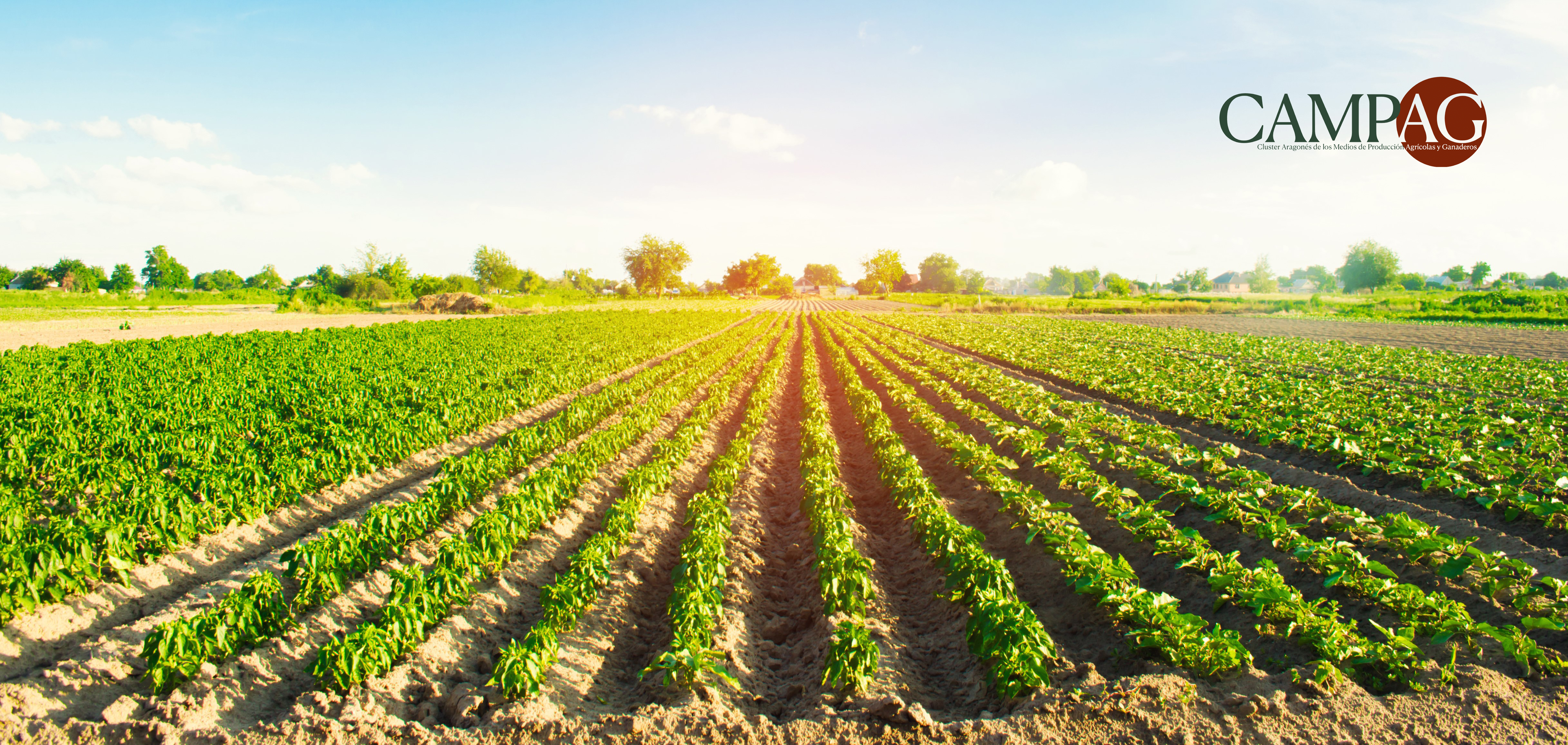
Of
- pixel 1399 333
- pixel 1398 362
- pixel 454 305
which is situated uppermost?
pixel 454 305

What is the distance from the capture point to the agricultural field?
4.34m

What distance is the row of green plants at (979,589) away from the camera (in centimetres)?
454

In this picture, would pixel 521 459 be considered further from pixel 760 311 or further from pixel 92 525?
pixel 760 311

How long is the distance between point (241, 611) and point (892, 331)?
36.1 m

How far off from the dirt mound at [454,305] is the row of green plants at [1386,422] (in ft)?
179

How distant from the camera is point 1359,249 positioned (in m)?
127

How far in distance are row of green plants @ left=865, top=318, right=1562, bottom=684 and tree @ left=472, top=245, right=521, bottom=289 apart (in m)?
106

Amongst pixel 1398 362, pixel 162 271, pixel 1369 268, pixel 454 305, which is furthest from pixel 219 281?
pixel 1369 268

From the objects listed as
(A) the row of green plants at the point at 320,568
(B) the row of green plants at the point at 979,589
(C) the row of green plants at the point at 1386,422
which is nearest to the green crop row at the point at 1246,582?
(B) the row of green plants at the point at 979,589

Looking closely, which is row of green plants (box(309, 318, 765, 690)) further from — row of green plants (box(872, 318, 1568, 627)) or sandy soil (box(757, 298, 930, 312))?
sandy soil (box(757, 298, 930, 312))

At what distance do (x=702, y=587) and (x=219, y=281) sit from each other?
184 metres

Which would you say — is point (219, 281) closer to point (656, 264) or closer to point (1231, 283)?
point (656, 264)

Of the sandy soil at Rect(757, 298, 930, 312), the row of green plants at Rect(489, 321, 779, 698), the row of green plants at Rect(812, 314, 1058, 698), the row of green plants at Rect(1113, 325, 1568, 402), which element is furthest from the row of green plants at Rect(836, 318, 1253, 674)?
the sandy soil at Rect(757, 298, 930, 312)

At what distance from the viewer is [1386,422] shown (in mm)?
11758
